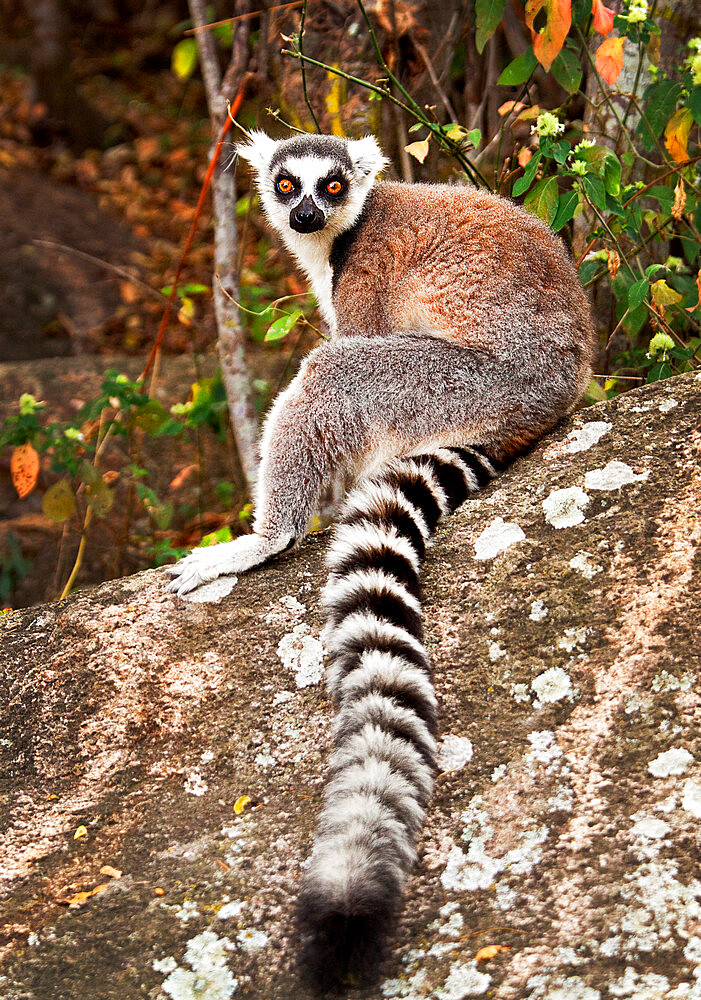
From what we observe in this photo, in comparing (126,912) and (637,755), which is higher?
(637,755)

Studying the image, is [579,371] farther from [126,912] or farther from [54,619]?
[126,912]

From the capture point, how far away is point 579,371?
3.65 meters

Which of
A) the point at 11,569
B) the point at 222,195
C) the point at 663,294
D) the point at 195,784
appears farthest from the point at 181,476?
the point at 195,784

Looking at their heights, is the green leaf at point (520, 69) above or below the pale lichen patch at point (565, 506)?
above

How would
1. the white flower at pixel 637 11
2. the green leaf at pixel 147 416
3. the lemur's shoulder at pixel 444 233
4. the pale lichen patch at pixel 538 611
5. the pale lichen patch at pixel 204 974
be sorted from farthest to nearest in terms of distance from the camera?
1. the green leaf at pixel 147 416
2. the lemur's shoulder at pixel 444 233
3. the white flower at pixel 637 11
4. the pale lichen patch at pixel 538 611
5. the pale lichen patch at pixel 204 974

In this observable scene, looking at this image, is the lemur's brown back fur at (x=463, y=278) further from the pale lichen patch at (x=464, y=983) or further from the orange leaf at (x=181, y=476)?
the orange leaf at (x=181, y=476)

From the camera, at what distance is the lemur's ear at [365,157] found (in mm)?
4352

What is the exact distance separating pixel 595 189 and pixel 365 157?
126 cm

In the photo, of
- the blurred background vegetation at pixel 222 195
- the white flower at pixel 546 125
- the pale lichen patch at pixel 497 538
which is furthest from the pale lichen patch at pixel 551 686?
the white flower at pixel 546 125

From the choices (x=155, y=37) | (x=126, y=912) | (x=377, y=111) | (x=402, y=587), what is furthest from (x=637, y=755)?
(x=155, y=37)

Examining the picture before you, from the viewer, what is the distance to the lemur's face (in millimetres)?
4195

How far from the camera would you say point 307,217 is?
4.12 metres

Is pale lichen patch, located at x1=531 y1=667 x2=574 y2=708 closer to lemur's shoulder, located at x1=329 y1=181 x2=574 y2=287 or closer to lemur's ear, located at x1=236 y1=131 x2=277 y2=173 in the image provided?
lemur's shoulder, located at x1=329 y1=181 x2=574 y2=287

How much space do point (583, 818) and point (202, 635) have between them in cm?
133
